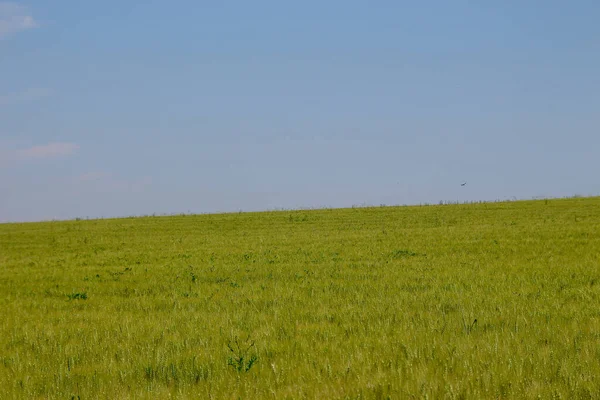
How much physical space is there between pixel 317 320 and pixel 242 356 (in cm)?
284

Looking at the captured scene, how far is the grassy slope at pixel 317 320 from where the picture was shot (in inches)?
272

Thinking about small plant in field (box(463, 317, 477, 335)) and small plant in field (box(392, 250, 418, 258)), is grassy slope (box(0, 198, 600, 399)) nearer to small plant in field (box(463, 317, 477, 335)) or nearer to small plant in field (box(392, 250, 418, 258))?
small plant in field (box(463, 317, 477, 335))

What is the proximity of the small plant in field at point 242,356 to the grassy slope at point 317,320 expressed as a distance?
A: 0.27ft

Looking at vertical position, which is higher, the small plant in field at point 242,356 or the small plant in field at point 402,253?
the small plant in field at point 402,253

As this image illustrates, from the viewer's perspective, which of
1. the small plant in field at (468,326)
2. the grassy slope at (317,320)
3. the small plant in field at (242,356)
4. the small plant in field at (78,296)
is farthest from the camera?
the small plant in field at (78,296)

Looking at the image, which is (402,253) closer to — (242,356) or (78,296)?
(78,296)

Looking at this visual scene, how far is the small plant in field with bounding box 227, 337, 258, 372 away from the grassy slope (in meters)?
0.08

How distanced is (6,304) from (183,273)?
5.60 m

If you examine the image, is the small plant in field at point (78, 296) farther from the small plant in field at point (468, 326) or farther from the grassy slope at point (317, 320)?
the small plant in field at point (468, 326)

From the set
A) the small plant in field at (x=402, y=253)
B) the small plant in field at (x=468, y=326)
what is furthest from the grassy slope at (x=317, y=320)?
the small plant in field at (x=402, y=253)

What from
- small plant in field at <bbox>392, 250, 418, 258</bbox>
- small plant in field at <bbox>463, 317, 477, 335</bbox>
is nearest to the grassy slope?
small plant in field at <bbox>463, 317, 477, 335</bbox>

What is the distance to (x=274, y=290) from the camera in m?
14.8

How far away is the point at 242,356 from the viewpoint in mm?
8070

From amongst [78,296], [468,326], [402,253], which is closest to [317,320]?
[468,326]
